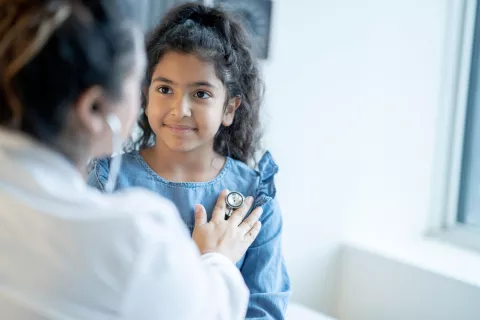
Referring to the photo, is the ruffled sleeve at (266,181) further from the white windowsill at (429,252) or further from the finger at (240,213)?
the white windowsill at (429,252)

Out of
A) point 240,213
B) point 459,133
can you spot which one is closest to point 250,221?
point 240,213

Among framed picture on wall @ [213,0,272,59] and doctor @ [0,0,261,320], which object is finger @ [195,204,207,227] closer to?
doctor @ [0,0,261,320]

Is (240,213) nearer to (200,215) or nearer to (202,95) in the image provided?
(200,215)

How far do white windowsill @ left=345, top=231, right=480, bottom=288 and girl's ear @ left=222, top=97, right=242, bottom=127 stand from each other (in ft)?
3.18

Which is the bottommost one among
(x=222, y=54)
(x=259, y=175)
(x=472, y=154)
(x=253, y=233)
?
(x=253, y=233)

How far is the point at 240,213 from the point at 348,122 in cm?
101

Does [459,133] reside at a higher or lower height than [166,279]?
higher

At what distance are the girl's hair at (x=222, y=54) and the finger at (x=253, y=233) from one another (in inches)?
10.0

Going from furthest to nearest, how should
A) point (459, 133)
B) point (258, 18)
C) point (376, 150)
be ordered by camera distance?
point (459, 133), point (376, 150), point (258, 18)

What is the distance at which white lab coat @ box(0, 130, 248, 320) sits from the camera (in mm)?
667

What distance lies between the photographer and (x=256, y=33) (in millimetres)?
1799

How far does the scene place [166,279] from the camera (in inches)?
28.1

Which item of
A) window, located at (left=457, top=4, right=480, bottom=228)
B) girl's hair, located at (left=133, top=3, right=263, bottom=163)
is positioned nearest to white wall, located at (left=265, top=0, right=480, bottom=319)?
window, located at (left=457, top=4, right=480, bottom=228)

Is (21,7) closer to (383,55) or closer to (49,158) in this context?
(49,158)
